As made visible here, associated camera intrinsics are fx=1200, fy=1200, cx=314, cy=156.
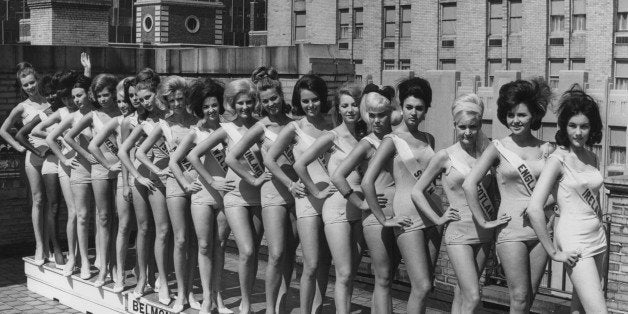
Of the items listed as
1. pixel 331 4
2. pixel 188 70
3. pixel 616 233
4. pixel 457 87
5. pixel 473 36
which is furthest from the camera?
pixel 331 4

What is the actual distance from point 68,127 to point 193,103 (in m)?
2.74

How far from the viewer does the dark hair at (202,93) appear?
407 inches

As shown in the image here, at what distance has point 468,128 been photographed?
8289 millimetres

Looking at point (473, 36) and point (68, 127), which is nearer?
point (68, 127)

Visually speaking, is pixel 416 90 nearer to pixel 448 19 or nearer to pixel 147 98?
pixel 147 98

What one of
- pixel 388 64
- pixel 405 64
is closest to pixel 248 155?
pixel 405 64

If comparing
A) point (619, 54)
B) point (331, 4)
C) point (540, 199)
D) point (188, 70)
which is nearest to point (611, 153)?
point (619, 54)

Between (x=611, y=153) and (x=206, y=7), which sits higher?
(x=206, y=7)

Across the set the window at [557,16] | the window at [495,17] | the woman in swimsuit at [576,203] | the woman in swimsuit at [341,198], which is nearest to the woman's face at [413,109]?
the woman in swimsuit at [341,198]

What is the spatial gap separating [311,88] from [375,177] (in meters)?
1.12

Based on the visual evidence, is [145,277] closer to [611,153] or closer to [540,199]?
[540,199]

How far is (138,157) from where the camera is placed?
1112 cm

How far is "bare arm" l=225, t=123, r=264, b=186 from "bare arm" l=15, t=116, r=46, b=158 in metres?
4.33

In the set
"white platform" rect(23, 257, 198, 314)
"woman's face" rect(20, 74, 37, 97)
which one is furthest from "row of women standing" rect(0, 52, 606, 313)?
"woman's face" rect(20, 74, 37, 97)
